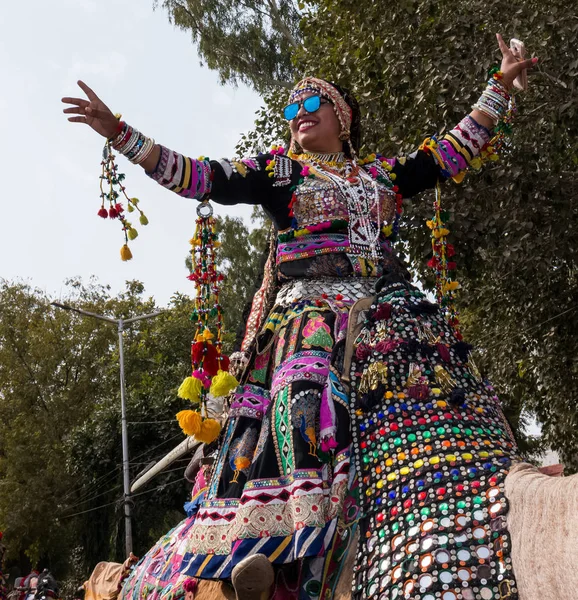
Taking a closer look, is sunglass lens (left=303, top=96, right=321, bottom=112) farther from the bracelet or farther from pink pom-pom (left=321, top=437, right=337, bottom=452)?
pink pom-pom (left=321, top=437, right=337, bottom=452)

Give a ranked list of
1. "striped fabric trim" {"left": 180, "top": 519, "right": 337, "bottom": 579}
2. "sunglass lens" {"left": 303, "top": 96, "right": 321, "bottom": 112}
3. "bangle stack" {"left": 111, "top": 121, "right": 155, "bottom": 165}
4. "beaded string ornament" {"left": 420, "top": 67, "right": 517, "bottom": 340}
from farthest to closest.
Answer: "sunglass lens" {"left": 303, "top": 96, "right": 321, "bottom": 112} → "beaded string ornament" {"left": 420, "top": 67, "right": 517, "bottom": 340} → "bangle stack" {"left": 111, "top": 121, "right": 155, "bottom": 165} → "striped fabric trim" {"left": 180, "top": 519, "right": 337, "bottom": 579}

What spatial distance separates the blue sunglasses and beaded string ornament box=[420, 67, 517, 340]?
0.68 metres

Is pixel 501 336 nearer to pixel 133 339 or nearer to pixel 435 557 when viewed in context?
pixel 435 557

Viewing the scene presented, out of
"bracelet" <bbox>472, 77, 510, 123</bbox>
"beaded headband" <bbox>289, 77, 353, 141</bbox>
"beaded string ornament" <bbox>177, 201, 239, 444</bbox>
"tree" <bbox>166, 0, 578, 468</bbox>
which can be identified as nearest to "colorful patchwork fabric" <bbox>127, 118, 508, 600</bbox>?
"beaded string ornament" <bbox>177, 201, 239, 444</bbox>

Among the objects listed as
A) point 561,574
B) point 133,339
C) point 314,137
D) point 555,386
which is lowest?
point 561,574

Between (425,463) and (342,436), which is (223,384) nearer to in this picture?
(342,436)

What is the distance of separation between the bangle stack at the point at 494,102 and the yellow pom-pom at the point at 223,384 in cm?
222

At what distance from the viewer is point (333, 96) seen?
5016mm

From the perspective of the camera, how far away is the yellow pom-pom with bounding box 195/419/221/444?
418 cm

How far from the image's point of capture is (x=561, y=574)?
2488 millimetres

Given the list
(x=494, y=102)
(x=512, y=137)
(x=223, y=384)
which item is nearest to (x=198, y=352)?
(x=223, y=384)

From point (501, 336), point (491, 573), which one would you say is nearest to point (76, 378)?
point (501, 336)

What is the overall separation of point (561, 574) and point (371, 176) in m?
2.86

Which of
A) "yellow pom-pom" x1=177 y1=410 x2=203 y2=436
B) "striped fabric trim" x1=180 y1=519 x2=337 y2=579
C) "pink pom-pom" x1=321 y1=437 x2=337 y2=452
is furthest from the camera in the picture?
"yellow pom-pom" x1=177 y1=410 x2=203 y2=436
